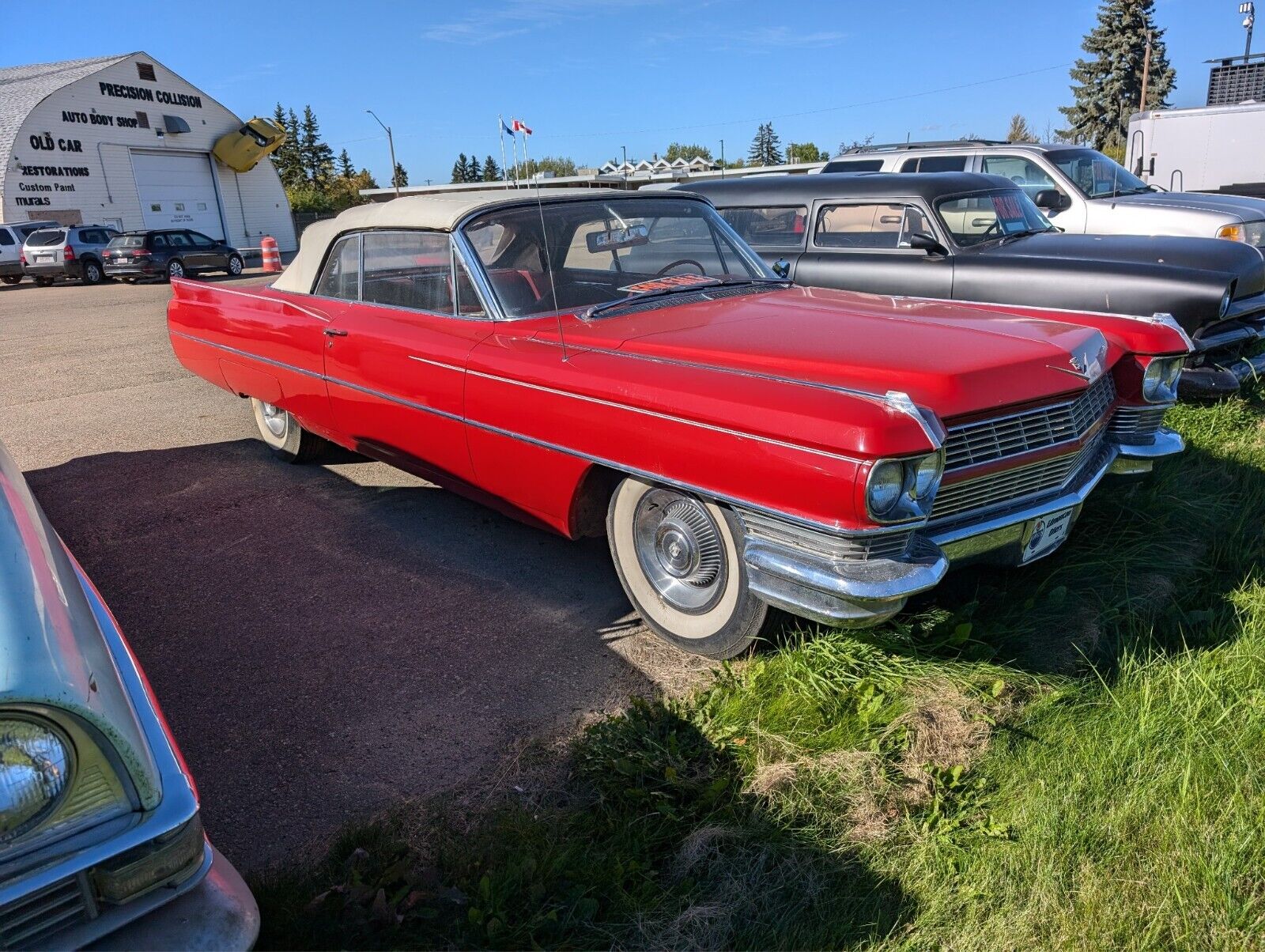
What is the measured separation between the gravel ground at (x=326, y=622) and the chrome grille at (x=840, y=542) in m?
0.74

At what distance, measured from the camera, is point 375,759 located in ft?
8.64

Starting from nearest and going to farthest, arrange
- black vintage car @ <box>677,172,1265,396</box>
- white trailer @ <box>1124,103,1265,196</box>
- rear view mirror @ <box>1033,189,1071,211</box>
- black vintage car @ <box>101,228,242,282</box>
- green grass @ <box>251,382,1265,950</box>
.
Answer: green grass @ <box>251,382,1265,950</box> → black vintage car @ <box>677,172,1265,396</box> → rear view mirror @ <box>1033,189,1071,211</box> → white trailer @ <box>1124,103,1265,196</box> → black vintage car @ <box>101,228,242,282</box>

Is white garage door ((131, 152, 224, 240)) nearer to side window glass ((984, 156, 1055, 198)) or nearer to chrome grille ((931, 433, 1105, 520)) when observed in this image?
side window glass ((984, 156, 1055, 198))

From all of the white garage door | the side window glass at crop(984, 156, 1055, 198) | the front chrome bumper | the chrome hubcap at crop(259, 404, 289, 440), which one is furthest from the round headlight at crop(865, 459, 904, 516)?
the white garage door

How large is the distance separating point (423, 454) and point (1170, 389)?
9.71 ft

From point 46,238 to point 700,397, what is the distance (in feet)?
80.1

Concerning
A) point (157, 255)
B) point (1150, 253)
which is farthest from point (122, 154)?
point (1150, 253)

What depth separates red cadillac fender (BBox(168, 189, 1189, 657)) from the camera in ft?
8.02

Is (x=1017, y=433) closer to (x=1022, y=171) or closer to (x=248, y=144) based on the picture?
(x=1022, y=171)

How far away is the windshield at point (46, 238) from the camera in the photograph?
70.9 ft

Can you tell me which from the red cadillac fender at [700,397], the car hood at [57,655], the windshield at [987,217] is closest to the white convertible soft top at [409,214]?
the red cadillac fender at [700,397]

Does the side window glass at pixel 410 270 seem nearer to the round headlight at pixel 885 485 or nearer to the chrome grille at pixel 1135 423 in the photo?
the round headlight at pixel 885 485

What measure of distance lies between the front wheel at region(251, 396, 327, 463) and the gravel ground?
9cm

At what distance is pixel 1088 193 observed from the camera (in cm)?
796
